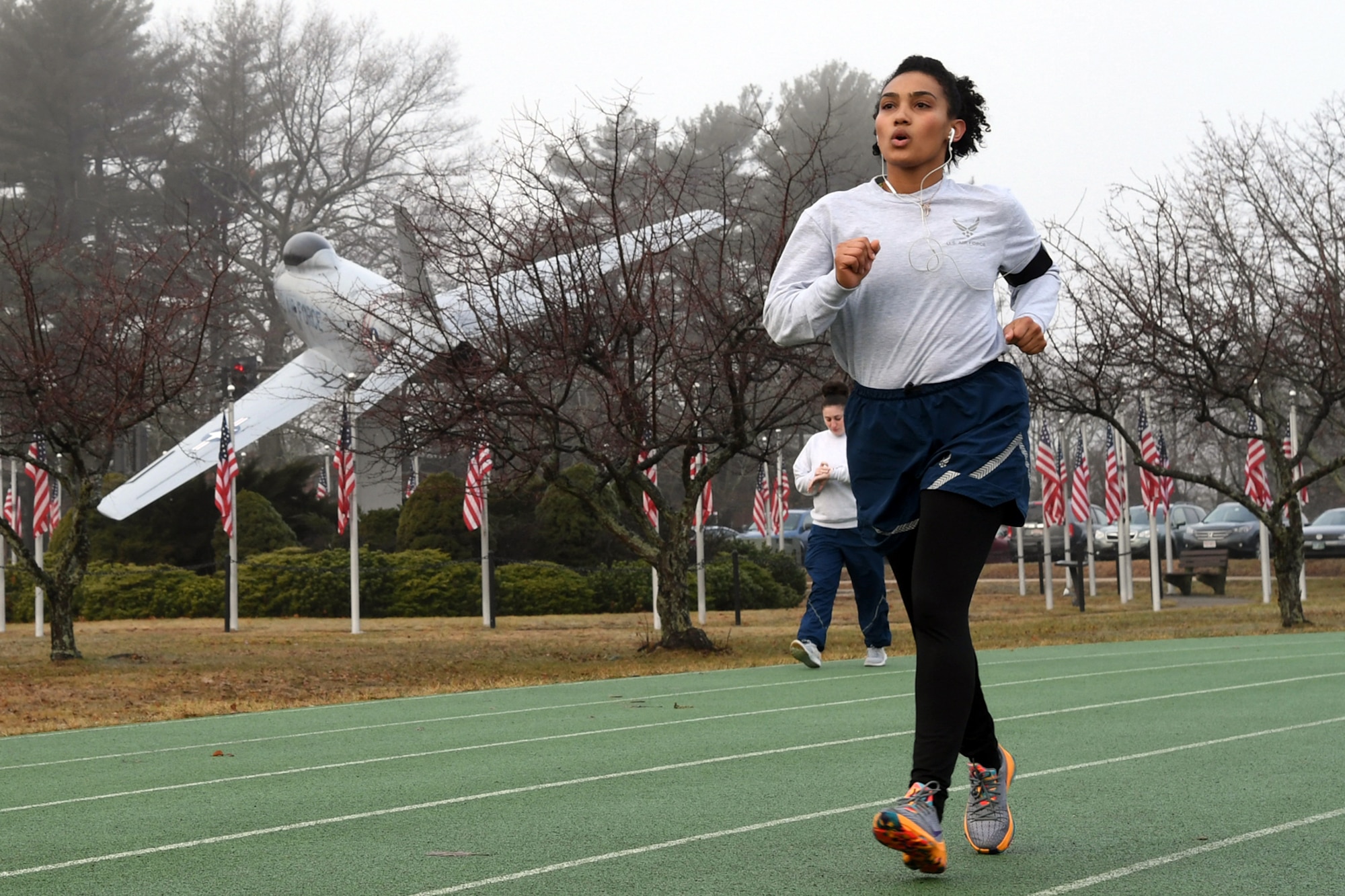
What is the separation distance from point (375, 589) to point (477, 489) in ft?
12.4

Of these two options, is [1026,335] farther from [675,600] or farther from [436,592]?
[436,592]

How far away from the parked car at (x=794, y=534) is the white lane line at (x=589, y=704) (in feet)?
87.2

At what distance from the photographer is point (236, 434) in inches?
1185

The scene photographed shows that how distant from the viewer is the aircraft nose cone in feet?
105

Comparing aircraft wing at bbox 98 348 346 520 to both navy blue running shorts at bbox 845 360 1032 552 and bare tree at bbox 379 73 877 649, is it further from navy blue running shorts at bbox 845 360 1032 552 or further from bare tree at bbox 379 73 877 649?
navy blue running shorts at bbox 845 360 1032 552

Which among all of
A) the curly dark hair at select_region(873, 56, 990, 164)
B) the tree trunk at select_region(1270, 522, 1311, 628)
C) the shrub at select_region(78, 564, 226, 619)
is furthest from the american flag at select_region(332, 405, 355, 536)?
the curly dark hair at select_region(873, 56, 990, 164)

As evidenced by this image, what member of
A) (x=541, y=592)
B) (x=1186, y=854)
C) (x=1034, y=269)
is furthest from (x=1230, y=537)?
(x=1034, y=269)

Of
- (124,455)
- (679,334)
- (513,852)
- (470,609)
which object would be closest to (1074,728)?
(513,852)

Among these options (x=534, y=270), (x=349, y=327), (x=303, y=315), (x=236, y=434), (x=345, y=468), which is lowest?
(x=345, y=468)

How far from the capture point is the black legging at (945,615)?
420 centimetres

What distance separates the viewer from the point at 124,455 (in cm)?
4775

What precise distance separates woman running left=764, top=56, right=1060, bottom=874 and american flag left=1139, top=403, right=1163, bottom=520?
17.6m

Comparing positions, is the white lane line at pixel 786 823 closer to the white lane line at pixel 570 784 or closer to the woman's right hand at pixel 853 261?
the white lane line at pixel 570 784

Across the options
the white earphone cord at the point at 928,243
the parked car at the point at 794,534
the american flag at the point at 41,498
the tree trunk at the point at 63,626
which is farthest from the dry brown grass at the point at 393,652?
the parked car at the point at 794,534
